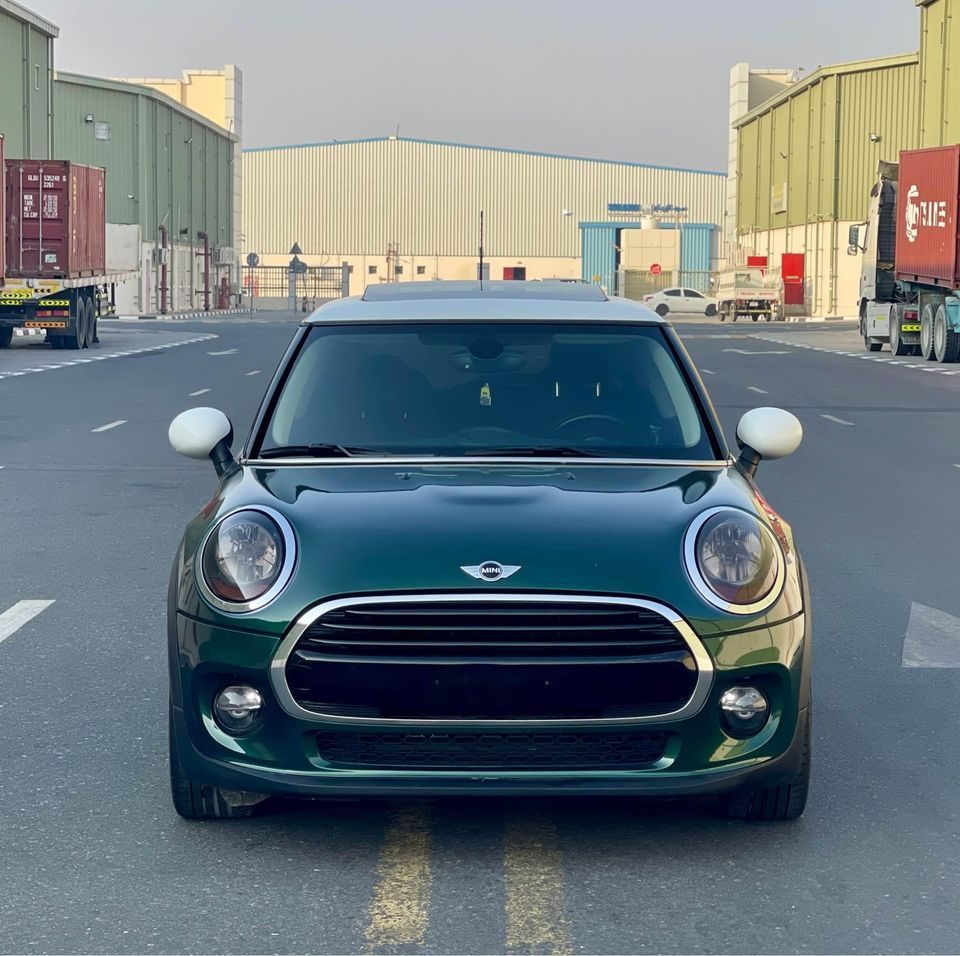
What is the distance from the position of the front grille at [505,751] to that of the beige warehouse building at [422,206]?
110 m

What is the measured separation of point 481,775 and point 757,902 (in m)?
0.72

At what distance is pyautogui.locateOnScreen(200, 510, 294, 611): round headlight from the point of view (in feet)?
15.6

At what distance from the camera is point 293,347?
20.2ft

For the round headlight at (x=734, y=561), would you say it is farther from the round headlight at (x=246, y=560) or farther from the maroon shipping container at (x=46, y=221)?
the maroon shipping container at (x=46, y=221)

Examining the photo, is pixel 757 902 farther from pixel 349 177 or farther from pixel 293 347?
pixel 349 177

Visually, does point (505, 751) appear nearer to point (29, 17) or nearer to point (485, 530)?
point (485, 530)

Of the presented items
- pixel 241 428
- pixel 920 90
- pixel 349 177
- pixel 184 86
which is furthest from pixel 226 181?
pixel 241 428

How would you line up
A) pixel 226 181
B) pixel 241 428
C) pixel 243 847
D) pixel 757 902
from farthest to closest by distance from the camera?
pixel 226 181
pixel 241 428
pixel 243 847
pixel 757 902

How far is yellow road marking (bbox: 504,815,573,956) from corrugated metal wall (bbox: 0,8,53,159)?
166ft

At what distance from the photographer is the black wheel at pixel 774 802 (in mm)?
4992

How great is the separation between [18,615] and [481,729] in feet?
14.3

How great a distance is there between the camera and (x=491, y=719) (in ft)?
15.2

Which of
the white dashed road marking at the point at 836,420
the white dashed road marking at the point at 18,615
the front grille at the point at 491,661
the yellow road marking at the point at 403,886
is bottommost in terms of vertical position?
the white dashed road marking at the point at 836,420

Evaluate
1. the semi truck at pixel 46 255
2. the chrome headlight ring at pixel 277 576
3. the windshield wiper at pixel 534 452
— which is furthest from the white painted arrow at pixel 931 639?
the semi truck at pixel 46 255
